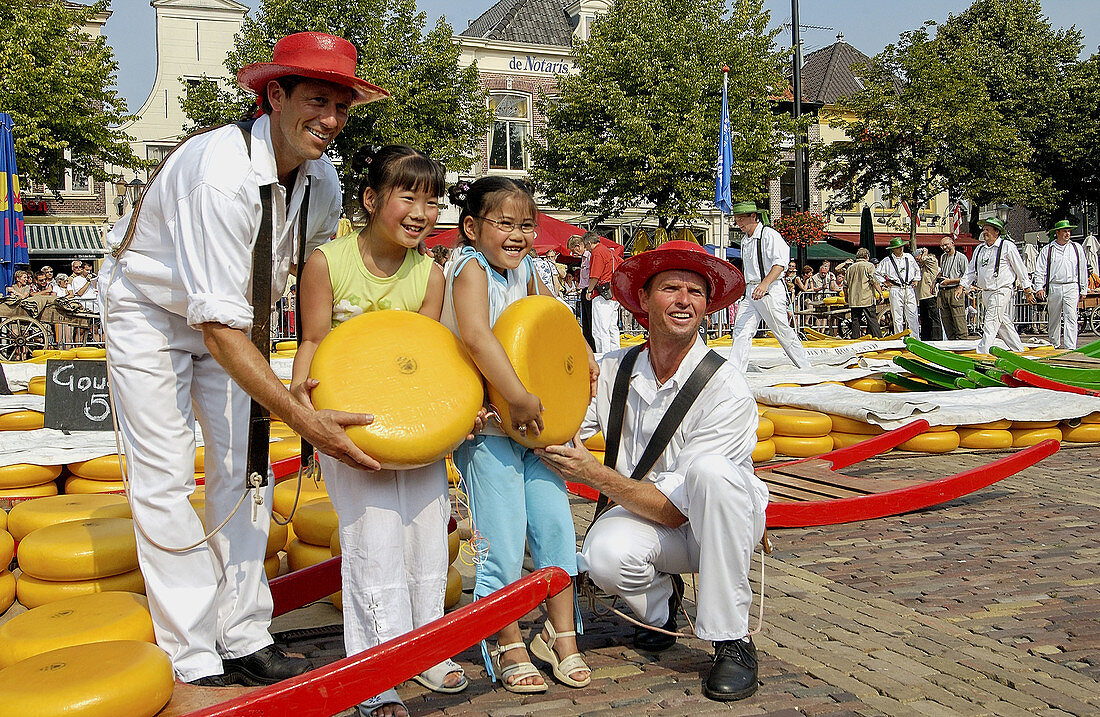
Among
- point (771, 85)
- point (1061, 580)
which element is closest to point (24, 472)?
point (1061, 580)

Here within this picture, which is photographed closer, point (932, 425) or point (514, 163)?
point (932, 425)

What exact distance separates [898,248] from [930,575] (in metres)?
13.9

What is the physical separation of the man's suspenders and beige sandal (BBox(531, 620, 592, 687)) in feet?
1.55

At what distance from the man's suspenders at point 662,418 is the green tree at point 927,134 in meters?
29.7

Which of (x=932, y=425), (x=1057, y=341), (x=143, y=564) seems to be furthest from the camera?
(x=1057, y=341)

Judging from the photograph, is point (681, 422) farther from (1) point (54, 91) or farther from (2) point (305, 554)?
(1) point (54, 91)

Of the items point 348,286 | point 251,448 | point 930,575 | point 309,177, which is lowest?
point 930,575

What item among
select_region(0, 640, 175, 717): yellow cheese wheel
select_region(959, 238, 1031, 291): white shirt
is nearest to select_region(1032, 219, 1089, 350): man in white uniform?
select_region(959, 238, 1031, 291): white shirt

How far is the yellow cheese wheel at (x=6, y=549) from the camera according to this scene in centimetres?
357

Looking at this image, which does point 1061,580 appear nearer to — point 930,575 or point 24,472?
point 930,575

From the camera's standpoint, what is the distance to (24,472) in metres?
5.34

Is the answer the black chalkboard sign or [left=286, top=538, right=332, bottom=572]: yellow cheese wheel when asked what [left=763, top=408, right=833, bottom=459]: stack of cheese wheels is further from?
the black chalkboard sign

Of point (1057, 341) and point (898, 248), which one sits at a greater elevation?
point (898, 248)

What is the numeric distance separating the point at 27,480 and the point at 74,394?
57cm
